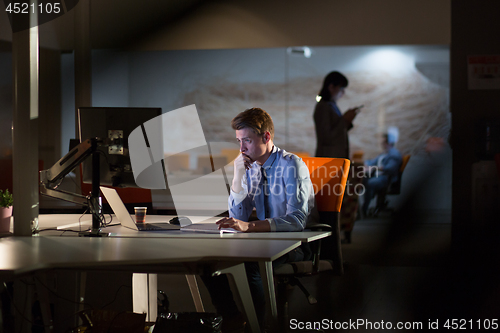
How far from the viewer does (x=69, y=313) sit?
2.04 m

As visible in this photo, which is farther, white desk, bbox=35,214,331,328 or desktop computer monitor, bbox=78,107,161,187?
desktop computer monitor, bbox=78,107,161,187

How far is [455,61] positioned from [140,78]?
392 cm

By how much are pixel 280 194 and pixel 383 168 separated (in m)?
3.93

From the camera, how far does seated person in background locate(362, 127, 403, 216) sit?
18.6ft

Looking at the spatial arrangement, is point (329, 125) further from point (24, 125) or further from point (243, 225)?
point (24, 125)

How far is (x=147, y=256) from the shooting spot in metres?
1.42

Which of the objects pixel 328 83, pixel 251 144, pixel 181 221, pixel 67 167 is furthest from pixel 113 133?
pixel 328 83

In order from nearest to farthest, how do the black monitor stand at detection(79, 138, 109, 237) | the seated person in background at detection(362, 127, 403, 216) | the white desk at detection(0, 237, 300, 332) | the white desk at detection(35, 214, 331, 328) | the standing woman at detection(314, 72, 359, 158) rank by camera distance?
the white desk at detection(0, 237, 300, 332)
the white desk at detection(35, 214, 331, 328)
the black monitor stand at detection(79, 138, 109, 237)
the standing woman at detection(314, 72, 359, 158)
the seated person in background at detection(362, 127, 403, 216)

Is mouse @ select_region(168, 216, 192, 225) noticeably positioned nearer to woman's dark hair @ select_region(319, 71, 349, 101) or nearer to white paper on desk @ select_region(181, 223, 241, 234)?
white paper on desk @ select_region(181, 223, 241, 234)

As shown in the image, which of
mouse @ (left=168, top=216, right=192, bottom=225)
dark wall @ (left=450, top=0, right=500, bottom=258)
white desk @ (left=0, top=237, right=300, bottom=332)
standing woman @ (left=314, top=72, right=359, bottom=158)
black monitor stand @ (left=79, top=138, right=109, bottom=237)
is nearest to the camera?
white desk @ (left=0, top=237, right=300, bottom=332)

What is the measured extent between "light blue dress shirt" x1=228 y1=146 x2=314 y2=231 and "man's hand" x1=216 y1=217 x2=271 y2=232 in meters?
0.03

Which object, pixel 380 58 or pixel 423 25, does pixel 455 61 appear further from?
pixel 380 58

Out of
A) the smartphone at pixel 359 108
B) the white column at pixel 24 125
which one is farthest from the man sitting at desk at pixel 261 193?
the smartphone at pixel 359 108

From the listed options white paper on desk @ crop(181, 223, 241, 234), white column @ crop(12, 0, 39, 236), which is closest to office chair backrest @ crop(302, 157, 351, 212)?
white paper on desk @ crop(181, 223, 241, 234)
